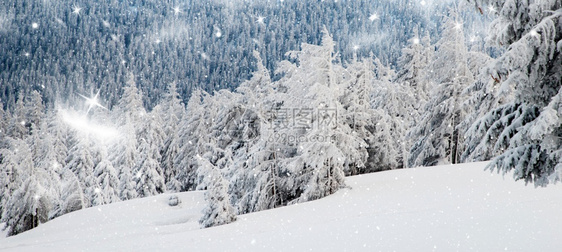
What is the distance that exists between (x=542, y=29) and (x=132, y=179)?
124 feet

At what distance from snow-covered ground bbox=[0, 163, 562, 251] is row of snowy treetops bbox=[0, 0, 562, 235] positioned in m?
1.61

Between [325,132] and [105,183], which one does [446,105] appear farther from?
[105,183]

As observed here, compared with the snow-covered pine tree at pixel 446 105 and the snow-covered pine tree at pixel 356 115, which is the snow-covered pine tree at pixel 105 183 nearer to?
the snow-covered pine tree at pixel 356 115

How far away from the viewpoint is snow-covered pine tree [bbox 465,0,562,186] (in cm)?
669

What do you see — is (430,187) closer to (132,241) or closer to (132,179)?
(132,241)

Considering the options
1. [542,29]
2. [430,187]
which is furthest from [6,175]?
[542,29]

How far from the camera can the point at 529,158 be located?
771 cm

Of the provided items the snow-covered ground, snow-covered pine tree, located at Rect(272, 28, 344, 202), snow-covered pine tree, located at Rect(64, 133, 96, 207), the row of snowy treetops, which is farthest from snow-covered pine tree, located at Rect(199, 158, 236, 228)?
snow-covered pine tree, located at Rect(64, 133, 96, 207)

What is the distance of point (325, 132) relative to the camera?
1839cm

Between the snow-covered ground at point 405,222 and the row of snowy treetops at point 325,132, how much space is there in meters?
1.61

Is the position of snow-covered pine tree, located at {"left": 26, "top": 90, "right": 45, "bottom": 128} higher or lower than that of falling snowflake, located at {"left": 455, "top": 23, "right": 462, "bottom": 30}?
lower

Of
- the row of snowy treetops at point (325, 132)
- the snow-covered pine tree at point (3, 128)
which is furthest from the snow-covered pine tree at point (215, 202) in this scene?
the snow-covered pine tree at point (3, 128)

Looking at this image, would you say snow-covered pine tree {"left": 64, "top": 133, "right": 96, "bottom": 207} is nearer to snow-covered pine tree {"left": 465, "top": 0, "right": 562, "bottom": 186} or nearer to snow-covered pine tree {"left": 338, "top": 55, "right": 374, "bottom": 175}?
snow-covered pine tree {"left": 338, "top": 55, "right": 374, "bottom": 175}

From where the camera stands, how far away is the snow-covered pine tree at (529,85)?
6691 mm
